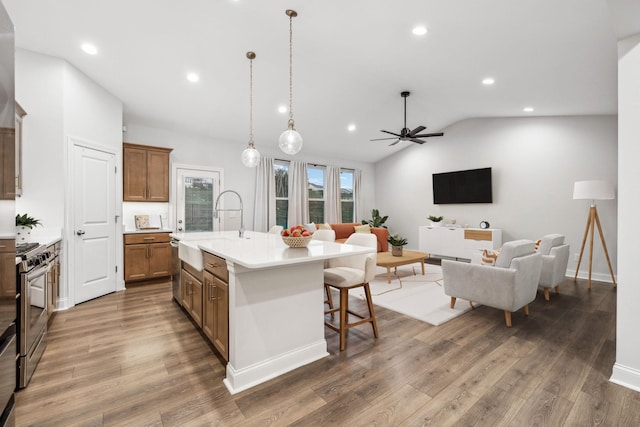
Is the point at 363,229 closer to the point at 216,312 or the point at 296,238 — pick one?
the point at 296,238

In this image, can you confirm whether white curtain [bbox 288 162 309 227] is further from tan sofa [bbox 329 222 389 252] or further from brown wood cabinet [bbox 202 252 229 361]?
brown wood cabinet [bbox 202 252 229 361]

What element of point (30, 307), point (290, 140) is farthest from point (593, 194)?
point (30, 307)

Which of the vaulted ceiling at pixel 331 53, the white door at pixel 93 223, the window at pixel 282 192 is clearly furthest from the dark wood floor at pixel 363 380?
the window at pixel 282 192

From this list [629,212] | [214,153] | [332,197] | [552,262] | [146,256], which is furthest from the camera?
[332,197]

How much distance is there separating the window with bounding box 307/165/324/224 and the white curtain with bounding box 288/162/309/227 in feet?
0.98

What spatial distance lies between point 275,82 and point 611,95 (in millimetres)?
4763

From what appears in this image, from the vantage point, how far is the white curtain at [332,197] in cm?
795

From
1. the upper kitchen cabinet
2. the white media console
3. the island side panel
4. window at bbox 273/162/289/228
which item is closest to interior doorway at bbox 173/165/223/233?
the upper kitchen cabinet

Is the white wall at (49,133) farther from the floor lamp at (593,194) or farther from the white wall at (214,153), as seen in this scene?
the floor lamp at (593,194)

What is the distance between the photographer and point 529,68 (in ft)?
12.3

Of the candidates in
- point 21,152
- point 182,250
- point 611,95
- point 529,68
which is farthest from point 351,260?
point 611,95

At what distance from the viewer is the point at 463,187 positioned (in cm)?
664

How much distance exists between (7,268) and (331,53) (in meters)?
3.70

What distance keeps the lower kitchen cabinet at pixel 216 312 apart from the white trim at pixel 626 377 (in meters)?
2.72
